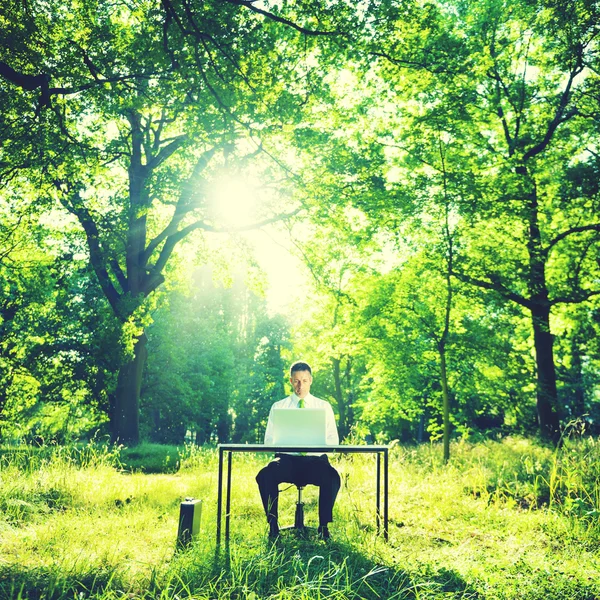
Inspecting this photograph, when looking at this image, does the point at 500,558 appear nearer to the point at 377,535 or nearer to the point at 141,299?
the point at 377,535

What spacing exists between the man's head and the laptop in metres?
0.72

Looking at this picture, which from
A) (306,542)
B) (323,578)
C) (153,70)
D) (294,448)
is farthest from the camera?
(153,70)

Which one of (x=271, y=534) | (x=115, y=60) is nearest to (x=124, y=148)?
(x=115, y=60)

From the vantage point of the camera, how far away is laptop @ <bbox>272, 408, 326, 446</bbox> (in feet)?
14.8

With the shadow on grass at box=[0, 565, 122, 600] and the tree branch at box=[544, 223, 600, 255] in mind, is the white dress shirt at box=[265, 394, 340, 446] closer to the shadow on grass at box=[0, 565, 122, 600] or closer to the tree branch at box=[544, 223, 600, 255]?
the shadow on grass at box=[0, 565, 122, 600]

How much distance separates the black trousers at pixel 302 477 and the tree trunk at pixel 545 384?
8890 millimetres

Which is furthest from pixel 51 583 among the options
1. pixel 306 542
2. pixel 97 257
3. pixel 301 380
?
pixel 97 257

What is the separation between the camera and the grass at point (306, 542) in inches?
131

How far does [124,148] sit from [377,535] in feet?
44.4

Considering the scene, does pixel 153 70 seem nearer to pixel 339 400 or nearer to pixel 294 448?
pixel 294 448

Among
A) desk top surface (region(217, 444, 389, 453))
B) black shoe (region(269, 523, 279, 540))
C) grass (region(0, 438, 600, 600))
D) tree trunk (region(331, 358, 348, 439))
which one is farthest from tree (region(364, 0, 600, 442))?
tree trunk (region(331, 358, 348, 439))

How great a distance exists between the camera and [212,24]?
6410 millimetres

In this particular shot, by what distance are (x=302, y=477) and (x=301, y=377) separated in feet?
3.18

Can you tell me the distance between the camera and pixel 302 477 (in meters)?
4.88
